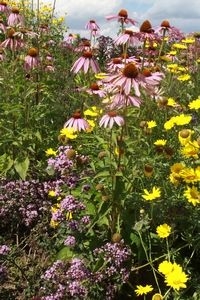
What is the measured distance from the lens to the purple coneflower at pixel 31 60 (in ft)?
14.4

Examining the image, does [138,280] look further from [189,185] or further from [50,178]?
[50,178]

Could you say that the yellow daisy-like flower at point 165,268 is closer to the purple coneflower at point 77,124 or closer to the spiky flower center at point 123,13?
the purple coneflower at point 77,124

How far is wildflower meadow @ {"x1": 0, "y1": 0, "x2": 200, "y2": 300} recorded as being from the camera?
2895 millimetres

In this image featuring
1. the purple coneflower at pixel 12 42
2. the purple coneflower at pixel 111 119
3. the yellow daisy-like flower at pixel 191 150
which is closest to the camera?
the purple coneflower at pixel 111 119

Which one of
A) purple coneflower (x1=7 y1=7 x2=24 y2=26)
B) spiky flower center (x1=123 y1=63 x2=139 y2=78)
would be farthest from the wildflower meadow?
purple coneflower (x1=7 y1=7 x2=24 y2=26)

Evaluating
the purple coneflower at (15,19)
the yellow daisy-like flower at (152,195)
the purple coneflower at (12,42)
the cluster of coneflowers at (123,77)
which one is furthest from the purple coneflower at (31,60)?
the yellow daisy-like flower at (152,195)

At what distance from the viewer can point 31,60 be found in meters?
4.40

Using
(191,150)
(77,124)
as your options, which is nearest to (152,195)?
(191,150)

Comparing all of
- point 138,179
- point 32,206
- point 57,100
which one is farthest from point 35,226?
point 57,100

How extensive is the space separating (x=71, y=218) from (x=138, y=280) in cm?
48

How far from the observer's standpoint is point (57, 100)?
16.4ft

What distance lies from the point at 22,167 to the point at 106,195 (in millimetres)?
1173

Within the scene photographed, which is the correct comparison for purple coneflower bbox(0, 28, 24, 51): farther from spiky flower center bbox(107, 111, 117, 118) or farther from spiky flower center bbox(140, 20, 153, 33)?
spiky flower center bbox(107, 111, 117, 118)

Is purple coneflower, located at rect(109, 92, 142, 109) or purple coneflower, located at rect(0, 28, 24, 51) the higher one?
purple coneflower, located at rect(0, 28, 24, 51)
